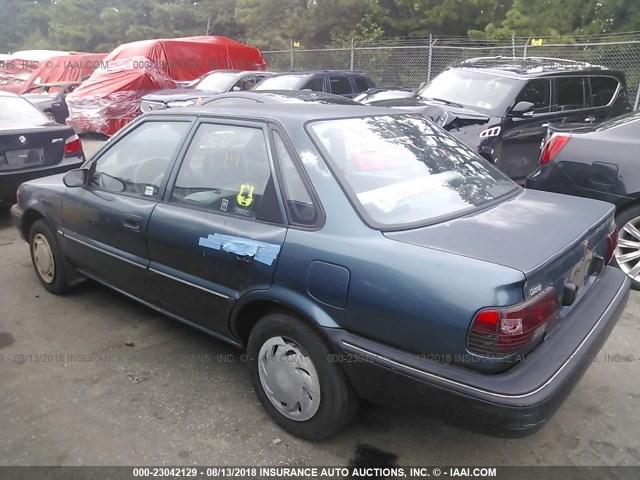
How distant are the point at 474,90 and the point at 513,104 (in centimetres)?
70

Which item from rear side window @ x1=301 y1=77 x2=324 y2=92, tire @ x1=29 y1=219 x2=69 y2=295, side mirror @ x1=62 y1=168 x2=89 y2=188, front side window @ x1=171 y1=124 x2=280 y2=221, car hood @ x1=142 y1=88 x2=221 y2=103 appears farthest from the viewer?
rear side window @ x1=301 y1=77 x2=324 y2=92

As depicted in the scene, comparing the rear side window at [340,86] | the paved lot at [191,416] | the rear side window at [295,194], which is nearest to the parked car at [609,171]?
Result: the paved lot at [191,416]

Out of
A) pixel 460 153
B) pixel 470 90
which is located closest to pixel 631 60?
pixel 470 90

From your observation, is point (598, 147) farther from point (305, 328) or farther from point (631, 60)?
point (631, 60)

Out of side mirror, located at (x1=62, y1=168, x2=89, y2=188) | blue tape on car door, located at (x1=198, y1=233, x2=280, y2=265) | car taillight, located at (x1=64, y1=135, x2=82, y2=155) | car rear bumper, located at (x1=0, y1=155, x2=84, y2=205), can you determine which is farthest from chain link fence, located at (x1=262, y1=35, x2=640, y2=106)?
blue tape on car door, located at (x1=198, y1=233, x2=280, y2=265)

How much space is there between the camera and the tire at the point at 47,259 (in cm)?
406

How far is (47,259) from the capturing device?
13.7ft

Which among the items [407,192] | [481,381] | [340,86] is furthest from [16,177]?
[340,86]

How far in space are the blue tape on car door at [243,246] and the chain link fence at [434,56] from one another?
1178cm

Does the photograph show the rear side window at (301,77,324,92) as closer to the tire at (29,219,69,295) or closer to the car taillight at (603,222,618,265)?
the tire at (29,219,69,295)

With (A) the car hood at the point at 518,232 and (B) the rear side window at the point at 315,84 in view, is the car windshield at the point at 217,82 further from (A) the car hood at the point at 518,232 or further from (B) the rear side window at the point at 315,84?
(A) the car hood at the point at 518,232

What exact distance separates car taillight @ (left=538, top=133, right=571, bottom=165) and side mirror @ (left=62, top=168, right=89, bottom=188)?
12.6 ft

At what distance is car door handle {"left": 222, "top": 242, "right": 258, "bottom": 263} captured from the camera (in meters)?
2.60

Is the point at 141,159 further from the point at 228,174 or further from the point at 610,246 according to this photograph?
the point at 610,246
